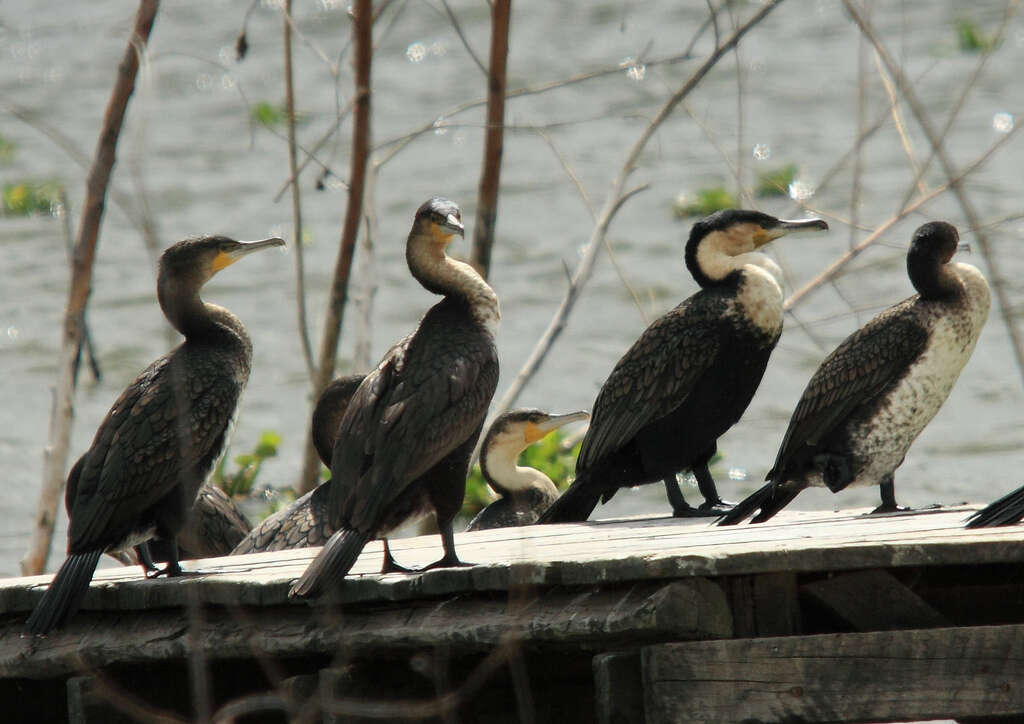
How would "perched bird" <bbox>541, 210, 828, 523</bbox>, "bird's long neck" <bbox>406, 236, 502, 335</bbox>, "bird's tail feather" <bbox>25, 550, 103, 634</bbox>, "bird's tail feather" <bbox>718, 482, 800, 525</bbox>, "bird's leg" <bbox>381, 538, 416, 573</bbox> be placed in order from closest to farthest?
1. "bird's leg" <bbox>381, 538, 416, 573</bbox>
2. "bird's tail feather" <bbox>25, 550, 103, 634</bbox>
3. "bird's long neck" <bbox>406, 236, 502, 335</bbox>
4. "bird's tail feather" <bbox>718, 482, 800, 525</bbox>
5. "perched bird" <bbox>541, 210, 828, 523</bbox>

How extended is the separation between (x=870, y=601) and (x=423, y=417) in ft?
4.12

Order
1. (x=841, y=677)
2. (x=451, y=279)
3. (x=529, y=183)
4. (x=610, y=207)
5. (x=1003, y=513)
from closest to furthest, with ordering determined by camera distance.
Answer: (x=841, y=677), (x=1003, y=513), (x=451, y=279), (x=610, y=207), (x=529, y=183)

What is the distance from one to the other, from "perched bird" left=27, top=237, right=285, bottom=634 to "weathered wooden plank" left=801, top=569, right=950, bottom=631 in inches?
67.1

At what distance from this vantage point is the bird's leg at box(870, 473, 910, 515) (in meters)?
4.98

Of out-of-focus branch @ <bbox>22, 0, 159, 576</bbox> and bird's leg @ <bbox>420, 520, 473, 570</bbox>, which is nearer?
bird's leg @ <bbox>420, 520, 473, 570</bbox>

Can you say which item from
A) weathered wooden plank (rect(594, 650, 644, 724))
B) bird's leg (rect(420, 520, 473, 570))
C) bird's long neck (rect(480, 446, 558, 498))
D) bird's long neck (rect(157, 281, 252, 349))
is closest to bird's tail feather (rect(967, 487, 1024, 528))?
weathered wooden plank (rect(594, 650, 644, 724))

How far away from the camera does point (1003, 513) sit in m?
3.76

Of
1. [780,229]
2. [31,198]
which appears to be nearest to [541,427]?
[780,229]

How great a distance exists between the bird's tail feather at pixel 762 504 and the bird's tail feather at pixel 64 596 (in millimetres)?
1831

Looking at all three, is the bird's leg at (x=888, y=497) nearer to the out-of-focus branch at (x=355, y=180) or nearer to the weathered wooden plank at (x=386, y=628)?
the weathered wooden plank at (x=386, y=628)

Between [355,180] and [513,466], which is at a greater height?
[355,180]

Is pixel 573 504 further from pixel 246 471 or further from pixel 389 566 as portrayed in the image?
pixel 246 471

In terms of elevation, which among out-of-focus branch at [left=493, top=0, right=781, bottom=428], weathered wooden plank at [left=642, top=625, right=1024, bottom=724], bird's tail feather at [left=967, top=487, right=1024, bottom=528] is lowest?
weathered wooden plank at [left=642, top=625, right=1024, bottom=724]

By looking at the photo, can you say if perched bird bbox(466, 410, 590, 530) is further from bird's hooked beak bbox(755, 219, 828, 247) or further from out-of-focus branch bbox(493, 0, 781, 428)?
bird's hooked beak bbox(755, 219, 828, 247)
